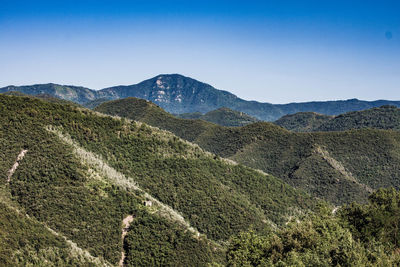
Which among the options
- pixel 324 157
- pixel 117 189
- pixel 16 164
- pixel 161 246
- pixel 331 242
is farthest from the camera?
pixel 324 157

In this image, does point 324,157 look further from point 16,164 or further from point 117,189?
point 16,164

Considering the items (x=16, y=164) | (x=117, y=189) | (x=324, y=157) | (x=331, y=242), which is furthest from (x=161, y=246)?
(x=324, y=157)

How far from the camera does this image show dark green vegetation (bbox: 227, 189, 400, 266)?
32906 mm

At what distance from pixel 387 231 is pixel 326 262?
24.1 meters

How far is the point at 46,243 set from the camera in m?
43.5

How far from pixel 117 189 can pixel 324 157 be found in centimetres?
10742

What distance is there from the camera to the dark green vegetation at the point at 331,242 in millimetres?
32906

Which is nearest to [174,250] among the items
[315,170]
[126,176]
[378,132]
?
[126,176]

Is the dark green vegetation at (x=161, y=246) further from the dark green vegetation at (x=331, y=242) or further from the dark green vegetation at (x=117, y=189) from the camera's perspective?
the dark green vegetation at (x=331, y=242)

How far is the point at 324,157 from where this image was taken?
143 m

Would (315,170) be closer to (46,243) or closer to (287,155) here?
(287,155)

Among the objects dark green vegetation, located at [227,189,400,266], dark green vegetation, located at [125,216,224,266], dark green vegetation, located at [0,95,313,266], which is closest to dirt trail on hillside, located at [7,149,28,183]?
dark green vegetation, located at [0,95,313,266]

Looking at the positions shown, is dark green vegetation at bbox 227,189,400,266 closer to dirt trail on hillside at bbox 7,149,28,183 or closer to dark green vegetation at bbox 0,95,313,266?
dark green vegetation at bbox 0,95,313,266

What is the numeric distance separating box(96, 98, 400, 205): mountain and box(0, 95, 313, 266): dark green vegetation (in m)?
35.3
